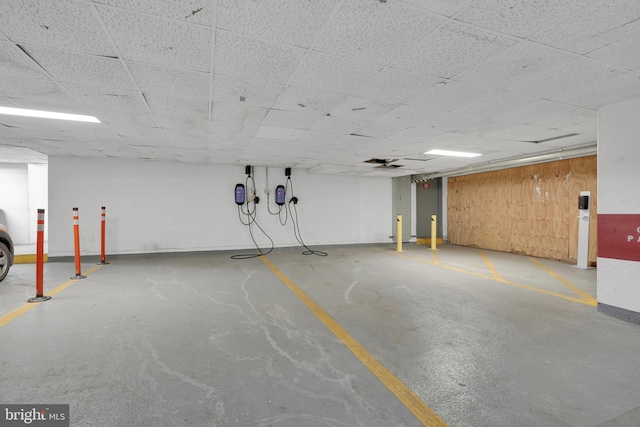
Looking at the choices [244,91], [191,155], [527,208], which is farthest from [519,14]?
[527,208]

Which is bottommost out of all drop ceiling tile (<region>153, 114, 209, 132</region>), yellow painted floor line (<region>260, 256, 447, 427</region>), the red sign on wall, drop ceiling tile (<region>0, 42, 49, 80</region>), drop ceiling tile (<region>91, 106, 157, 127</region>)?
yellow painted floor line (<region>260, 256, 447, 427</region>)

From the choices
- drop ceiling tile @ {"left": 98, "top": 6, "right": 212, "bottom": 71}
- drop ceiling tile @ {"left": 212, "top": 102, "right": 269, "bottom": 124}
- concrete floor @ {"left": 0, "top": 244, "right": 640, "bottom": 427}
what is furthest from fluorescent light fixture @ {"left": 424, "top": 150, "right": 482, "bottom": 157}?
drop ceiling tile @ {"left": 98, "top": 6, "right": 212, "bottom": 71}

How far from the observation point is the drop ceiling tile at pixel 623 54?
1840mm

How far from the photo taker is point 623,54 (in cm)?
199

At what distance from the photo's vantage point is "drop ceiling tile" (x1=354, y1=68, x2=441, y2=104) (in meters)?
2.33

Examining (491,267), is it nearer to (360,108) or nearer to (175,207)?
(360,108)

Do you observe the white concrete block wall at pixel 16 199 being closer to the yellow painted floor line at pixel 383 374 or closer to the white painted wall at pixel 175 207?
the white painted wall at pixel 175 207

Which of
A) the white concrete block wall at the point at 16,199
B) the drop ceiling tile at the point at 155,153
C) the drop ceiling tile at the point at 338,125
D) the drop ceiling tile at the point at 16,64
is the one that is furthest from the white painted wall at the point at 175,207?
the drop ceiling tile at the point at 16,64

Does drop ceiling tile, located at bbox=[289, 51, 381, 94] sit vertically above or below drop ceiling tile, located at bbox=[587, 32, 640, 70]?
above

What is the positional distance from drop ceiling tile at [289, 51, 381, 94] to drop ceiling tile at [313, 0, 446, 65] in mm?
100

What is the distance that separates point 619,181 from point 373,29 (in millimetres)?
3117

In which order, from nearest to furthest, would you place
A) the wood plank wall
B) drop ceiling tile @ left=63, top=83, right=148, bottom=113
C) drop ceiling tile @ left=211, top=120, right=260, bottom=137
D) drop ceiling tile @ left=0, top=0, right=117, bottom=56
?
drop ceiling tile @ left=0, top=0, right=117, bottom=56
drop ceiling tile @ left=63, top=83, right=148, bottom=113
drop ceiling tile @ left=211, top=120, right=260, bottom=137
the wood plank wall

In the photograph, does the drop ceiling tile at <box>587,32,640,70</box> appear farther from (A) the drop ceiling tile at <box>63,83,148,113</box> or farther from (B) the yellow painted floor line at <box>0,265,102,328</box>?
(B) the yellow painted floor line at <box>0,265,102,328</box>

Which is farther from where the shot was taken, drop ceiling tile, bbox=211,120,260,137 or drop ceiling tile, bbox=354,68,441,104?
drop ceiling tile, bbox=211,120,260,137
